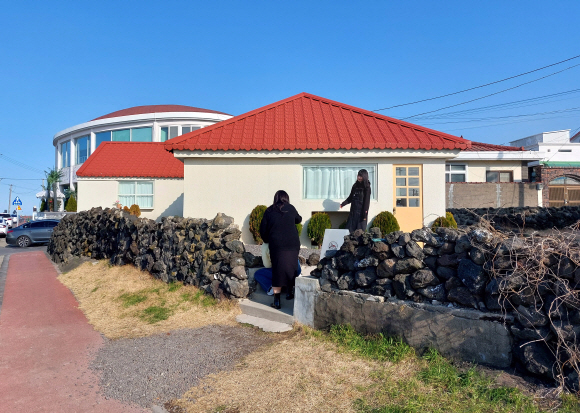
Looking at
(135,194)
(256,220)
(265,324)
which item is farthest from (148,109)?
(265,324)

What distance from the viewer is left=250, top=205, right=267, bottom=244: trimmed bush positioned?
11156mm

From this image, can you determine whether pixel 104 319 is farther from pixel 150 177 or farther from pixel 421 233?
pixel 150 177

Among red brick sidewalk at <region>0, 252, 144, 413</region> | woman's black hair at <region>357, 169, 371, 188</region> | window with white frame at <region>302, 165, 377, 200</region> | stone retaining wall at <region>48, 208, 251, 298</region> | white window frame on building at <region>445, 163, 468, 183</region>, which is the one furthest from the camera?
white window frame on building at <region>445, 163, 468, 183</region>

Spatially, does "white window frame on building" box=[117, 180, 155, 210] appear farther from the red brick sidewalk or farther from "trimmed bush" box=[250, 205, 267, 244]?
the red brick sidewalk

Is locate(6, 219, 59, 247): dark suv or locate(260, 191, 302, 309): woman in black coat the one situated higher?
locate(260, 191, 302, 309): woman in black coat

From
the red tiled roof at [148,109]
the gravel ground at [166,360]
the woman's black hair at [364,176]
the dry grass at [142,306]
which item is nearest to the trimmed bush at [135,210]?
the dry grass at [142,306]

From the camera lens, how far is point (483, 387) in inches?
138

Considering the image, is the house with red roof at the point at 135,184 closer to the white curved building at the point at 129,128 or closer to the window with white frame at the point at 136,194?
the window with white frame at the point at 136,194

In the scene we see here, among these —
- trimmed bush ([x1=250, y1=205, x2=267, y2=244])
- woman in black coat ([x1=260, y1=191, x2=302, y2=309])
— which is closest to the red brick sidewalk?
woman in black coat ([x1=260, y1=191, x2=302, y2=309])

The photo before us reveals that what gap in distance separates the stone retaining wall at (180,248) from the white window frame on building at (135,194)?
629cm

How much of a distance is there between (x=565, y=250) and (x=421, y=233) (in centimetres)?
133

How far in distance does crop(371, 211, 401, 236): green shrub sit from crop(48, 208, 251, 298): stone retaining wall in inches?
184

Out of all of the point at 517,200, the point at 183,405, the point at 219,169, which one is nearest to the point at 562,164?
the point at 517,200

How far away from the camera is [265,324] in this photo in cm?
573
